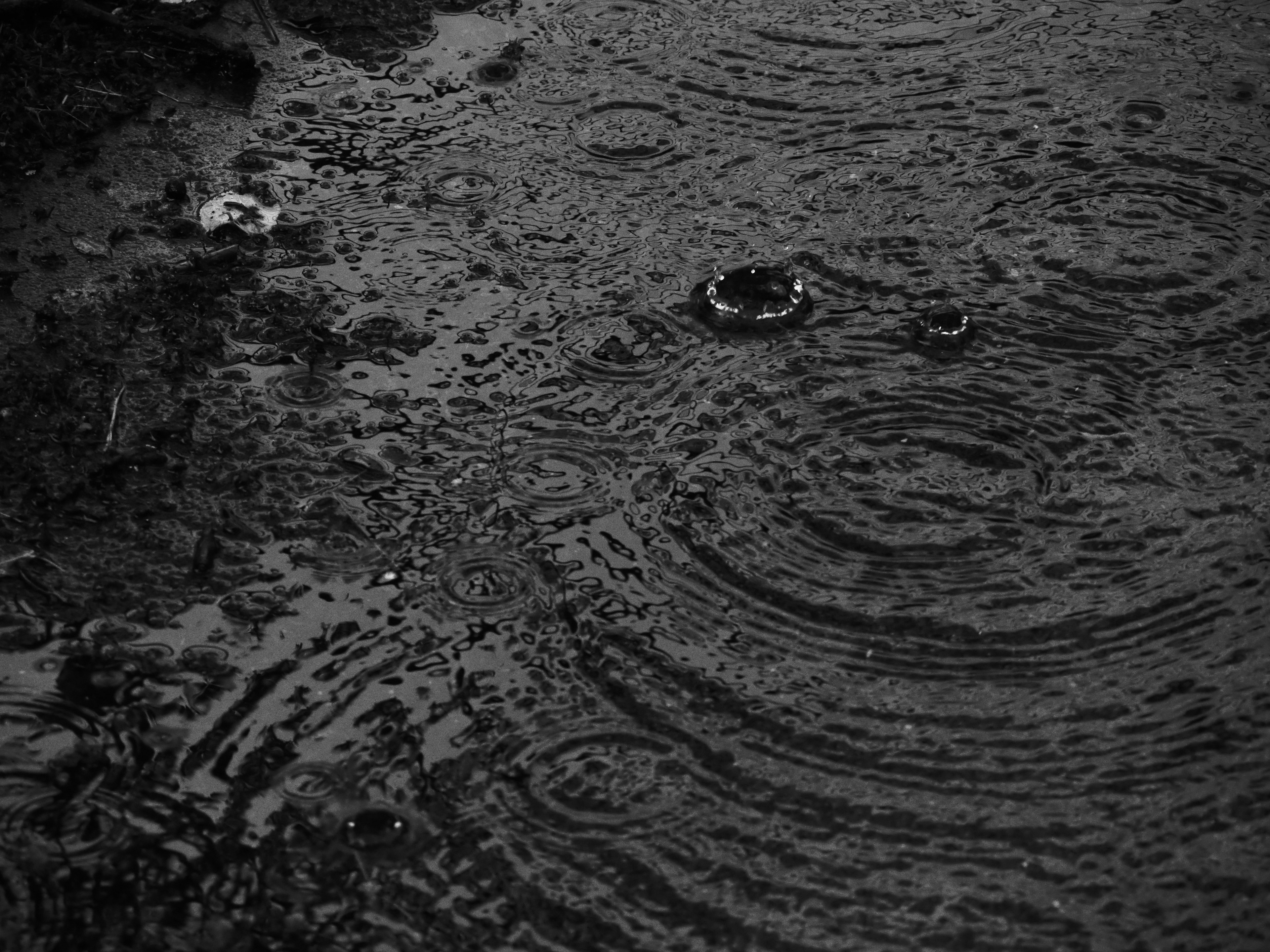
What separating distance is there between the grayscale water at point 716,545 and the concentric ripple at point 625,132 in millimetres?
12

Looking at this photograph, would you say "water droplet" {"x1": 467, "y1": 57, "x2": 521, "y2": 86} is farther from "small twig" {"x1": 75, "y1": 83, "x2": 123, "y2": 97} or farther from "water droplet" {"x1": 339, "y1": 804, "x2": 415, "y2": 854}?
"water droplet" {"x1": 339, "y1": 804, "x2": 415, "y2": 854}

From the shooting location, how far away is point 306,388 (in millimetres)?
2717

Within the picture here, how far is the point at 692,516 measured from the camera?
247 cm

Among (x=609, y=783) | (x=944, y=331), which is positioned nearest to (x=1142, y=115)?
(x=944, y=331)

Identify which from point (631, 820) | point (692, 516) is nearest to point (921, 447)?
point (692, 516)

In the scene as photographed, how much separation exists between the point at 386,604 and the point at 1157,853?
4.29 ft

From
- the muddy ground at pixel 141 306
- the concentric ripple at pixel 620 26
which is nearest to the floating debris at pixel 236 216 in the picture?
the muddy ground at pixel 141 306

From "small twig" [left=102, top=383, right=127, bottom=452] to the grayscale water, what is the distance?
8.0 inches

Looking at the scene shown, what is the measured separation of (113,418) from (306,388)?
0.38 meters

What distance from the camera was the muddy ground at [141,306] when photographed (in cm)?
240

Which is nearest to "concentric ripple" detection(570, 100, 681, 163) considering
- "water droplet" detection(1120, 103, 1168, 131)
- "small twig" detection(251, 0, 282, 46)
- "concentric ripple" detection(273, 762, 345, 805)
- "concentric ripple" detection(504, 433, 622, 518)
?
"small twig" detection(251, 0, 282, 46)

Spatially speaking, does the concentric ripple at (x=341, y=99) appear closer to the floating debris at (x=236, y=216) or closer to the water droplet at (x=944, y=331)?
the floating debris at (x=236, y=216)

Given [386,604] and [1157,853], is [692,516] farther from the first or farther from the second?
[1157,853]

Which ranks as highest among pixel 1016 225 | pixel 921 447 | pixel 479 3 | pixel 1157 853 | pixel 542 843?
pixel 479 3
